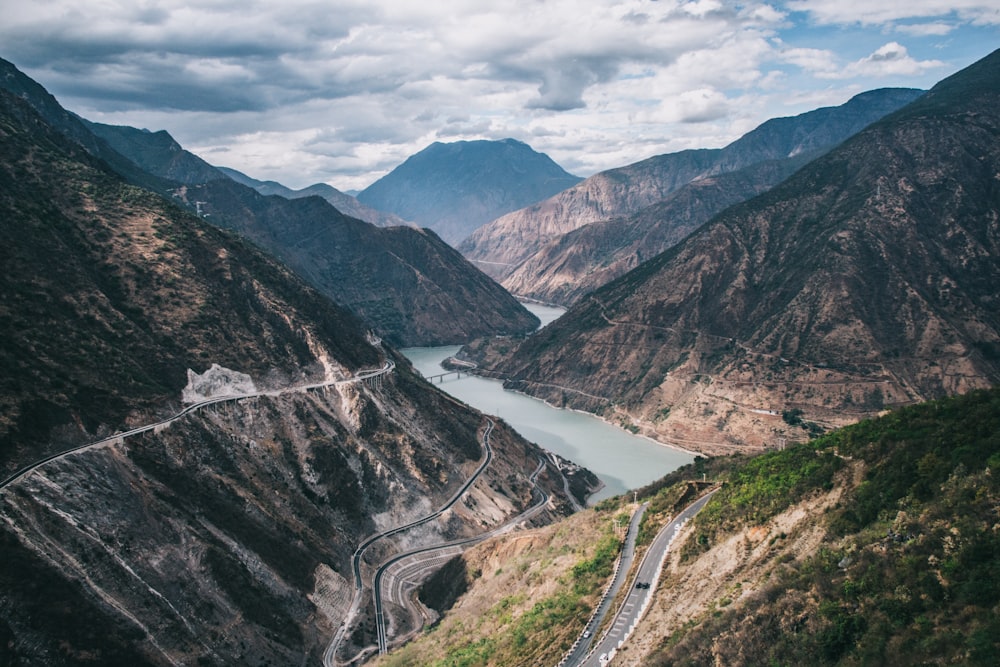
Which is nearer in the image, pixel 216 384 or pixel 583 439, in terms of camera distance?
pixel 216 384

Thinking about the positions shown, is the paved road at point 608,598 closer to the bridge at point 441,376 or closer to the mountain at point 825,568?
the mountain at point 825,568

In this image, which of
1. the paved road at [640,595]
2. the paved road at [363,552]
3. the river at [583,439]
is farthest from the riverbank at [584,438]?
the paved road at [640,595]

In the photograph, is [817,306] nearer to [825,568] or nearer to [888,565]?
[825,568]

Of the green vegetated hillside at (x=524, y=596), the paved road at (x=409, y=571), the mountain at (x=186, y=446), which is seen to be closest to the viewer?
the green vegetated hillside at (x=524, y=596)

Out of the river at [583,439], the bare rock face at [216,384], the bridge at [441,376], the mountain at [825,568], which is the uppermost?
the bare rock face at [216,384]

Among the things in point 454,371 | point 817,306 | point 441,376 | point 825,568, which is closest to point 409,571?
point 825,568

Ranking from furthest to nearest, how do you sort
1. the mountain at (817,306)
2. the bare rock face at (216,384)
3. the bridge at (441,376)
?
the bridge at (441,376) → the mountain at (817,306) → the bare rock face at (216,384)

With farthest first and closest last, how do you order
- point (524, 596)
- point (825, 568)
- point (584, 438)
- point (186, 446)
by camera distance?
point (584, 438) → point (186, 446) → point (524, 596) → point (825, 568)
